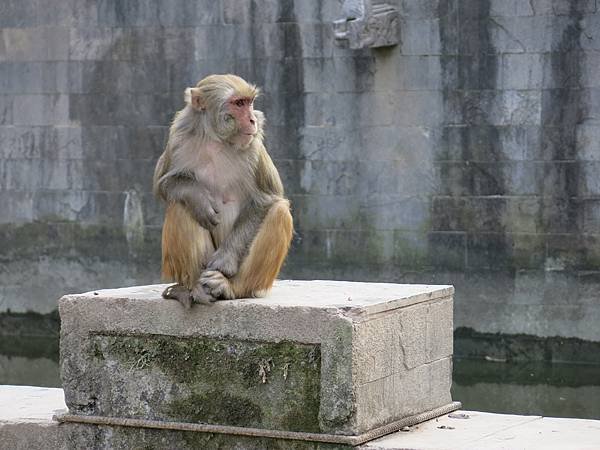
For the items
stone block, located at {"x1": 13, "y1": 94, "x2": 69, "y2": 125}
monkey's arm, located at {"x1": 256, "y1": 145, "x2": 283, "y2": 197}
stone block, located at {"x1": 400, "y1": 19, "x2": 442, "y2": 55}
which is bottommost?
monkey's arm, located at {"x1": 256, "y1": 145, "x2": 283, "y2": 197}

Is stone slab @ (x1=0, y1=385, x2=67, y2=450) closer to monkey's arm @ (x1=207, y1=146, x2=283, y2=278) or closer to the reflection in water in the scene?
monkey's arm @ (x1=207, y1=146, x2=283, y2=278)

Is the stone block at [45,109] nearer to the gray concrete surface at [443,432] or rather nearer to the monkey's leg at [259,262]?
the gray concrete surface at [443,432]

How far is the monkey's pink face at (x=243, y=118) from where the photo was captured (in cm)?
860

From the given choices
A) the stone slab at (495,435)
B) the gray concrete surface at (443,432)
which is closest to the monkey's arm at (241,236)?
the gray concrete surface at (443,432)

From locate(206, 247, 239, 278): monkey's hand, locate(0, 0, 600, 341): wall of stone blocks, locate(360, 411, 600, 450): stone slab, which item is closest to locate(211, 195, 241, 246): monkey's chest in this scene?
locate(206, 247, 239, 278): monkey's hand

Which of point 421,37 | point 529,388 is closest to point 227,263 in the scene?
point 529,388

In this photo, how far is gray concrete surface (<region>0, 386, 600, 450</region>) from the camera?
826 cm

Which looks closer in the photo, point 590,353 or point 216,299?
point 216,299

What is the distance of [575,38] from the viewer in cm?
1548

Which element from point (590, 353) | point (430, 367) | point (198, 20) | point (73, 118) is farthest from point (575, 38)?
point (430, 367)

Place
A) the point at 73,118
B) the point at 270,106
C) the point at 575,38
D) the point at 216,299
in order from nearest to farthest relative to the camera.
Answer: the point at 216,299, the point at 575,38, the point at 270,106, the point at 73,118

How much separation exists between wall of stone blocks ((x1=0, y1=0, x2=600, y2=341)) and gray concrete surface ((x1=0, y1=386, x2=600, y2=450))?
6.82 meters

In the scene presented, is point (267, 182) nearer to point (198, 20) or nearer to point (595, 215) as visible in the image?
point (595, 215)

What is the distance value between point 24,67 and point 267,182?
10.2 m
